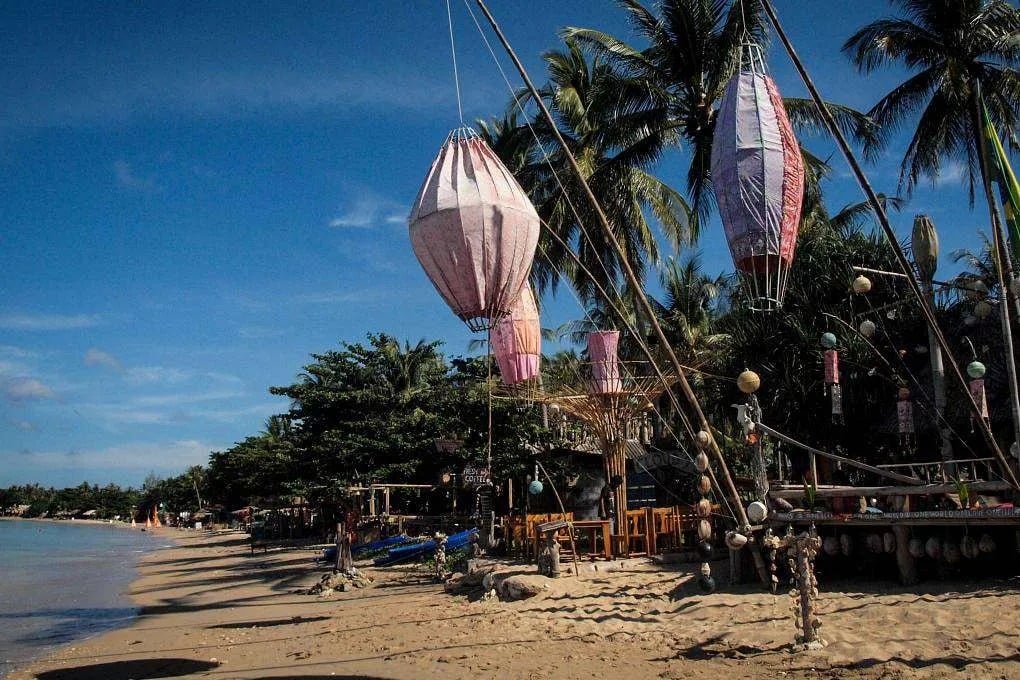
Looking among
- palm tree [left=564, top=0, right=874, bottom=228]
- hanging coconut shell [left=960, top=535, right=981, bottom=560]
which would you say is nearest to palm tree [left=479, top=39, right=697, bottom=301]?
palm tree [left=564, top=0, right=874, bottom=228]

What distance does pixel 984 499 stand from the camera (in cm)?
1149

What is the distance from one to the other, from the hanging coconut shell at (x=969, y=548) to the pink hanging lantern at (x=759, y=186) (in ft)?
18.4

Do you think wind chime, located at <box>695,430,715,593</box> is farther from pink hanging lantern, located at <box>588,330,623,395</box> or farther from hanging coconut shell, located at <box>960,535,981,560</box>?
pink hanging lantern, located at <box>588,330,623,395</box>

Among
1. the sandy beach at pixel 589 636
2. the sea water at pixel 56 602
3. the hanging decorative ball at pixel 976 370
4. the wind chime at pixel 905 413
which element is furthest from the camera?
the sea water at pixel 56 602

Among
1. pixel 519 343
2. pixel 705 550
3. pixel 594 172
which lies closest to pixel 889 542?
pixel 705 550

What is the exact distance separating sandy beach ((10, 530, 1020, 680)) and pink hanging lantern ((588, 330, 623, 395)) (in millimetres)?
3627

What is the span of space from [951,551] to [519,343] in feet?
26.6

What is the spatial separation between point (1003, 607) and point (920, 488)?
1967 millimetres

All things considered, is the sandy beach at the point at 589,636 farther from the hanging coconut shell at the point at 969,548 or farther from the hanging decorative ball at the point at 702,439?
the hanging decorative ball at the point at 702,439

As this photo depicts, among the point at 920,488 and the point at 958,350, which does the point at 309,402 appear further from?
the point at 920,488

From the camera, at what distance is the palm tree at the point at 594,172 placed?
20203 millimetres

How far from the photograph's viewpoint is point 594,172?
21516mm

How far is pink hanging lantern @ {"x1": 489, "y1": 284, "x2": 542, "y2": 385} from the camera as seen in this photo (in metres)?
16.0

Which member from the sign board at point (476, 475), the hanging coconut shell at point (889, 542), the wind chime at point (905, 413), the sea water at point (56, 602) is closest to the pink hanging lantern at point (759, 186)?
the hanging coconut shell at point (889, 542)
